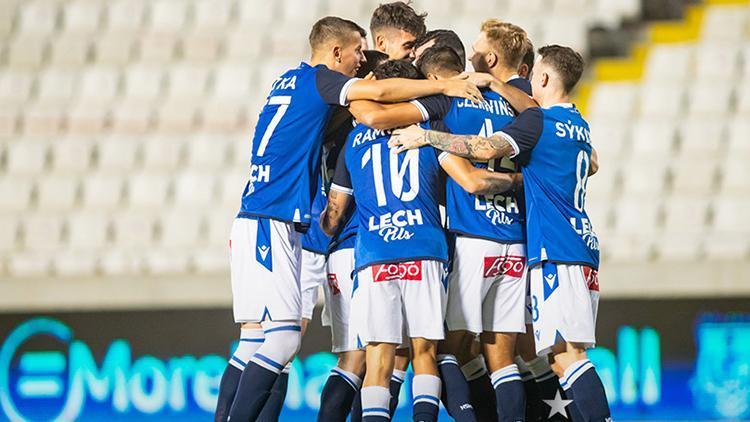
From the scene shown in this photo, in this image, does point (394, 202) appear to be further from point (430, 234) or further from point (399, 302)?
point (399, 302)

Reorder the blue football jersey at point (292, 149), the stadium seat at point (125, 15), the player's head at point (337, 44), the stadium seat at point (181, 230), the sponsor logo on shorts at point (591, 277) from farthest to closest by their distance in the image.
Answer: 1. the stadium seat at point (125, 15)
2. the stadium seat at point (181, 230)
3. the player's head at point (337, 44)
4. the blue football jersey at point (292, 149)
5. the sponsor logo on shorts at point (591, 277)

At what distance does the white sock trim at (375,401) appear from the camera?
5.14 m

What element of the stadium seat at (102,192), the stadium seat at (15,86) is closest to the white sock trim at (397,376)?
the stadium seat at (102,192)

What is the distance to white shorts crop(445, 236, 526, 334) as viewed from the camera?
5375mm

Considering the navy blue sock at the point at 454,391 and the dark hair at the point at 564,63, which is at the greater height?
the dark hair at the point at 564,63

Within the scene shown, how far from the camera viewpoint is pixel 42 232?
11.3m

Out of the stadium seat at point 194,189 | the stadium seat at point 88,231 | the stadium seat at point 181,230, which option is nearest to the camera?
the stadium seat at point 181,230

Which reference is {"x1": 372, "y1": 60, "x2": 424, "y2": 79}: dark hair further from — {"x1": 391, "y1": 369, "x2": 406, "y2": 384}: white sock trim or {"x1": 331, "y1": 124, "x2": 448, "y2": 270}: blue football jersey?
{"x1": 391, "y1": 369, "x2": 406, "y2": 384}: white sock trim

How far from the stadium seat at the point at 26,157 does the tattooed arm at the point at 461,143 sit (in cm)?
742

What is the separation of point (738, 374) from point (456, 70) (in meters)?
4.61

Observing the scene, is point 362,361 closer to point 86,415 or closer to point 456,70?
point 456,70

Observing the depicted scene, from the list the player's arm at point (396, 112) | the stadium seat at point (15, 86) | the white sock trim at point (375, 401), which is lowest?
the white sock trim at point (375, 401)

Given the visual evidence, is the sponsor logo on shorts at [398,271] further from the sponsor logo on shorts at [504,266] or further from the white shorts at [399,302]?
the sponsor logo on shorts at [504,266]

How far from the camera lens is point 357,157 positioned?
5512mm
